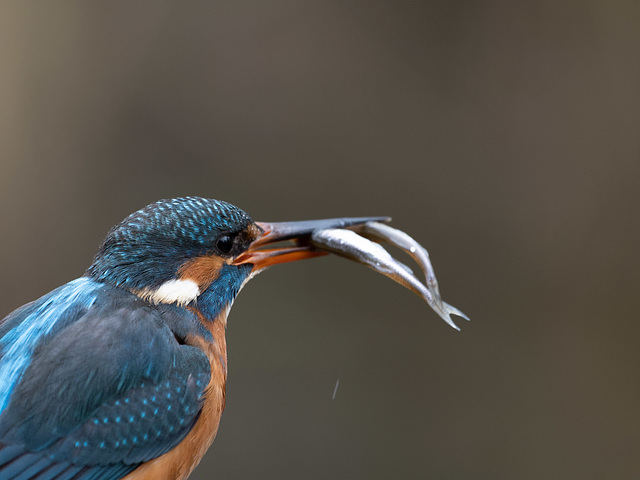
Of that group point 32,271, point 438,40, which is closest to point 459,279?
point 438,40

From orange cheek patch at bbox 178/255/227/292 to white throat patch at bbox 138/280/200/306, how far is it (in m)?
0.02

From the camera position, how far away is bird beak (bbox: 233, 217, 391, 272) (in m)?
2.30

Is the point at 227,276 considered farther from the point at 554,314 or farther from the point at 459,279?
the point at 554,314

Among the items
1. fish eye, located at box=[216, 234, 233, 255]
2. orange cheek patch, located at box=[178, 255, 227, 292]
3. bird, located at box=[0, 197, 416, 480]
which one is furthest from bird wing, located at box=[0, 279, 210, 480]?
fish eye, located at box=[216, 234, 233, 255]

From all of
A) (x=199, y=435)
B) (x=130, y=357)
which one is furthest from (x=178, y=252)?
(x=199, y=435)

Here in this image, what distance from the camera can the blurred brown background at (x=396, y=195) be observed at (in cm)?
434

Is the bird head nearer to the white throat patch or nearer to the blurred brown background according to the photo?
the white throat patch

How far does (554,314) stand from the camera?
446cm

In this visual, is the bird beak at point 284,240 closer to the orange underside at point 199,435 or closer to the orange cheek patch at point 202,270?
the orange cheek patch at point 202,270

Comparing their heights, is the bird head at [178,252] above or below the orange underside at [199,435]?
above

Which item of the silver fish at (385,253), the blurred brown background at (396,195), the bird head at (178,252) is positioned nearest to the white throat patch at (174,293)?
the bird head at (178,252)

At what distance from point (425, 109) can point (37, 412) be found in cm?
304

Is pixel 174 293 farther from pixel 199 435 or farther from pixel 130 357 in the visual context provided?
pixel 199 435

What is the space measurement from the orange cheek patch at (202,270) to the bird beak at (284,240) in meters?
0.11
